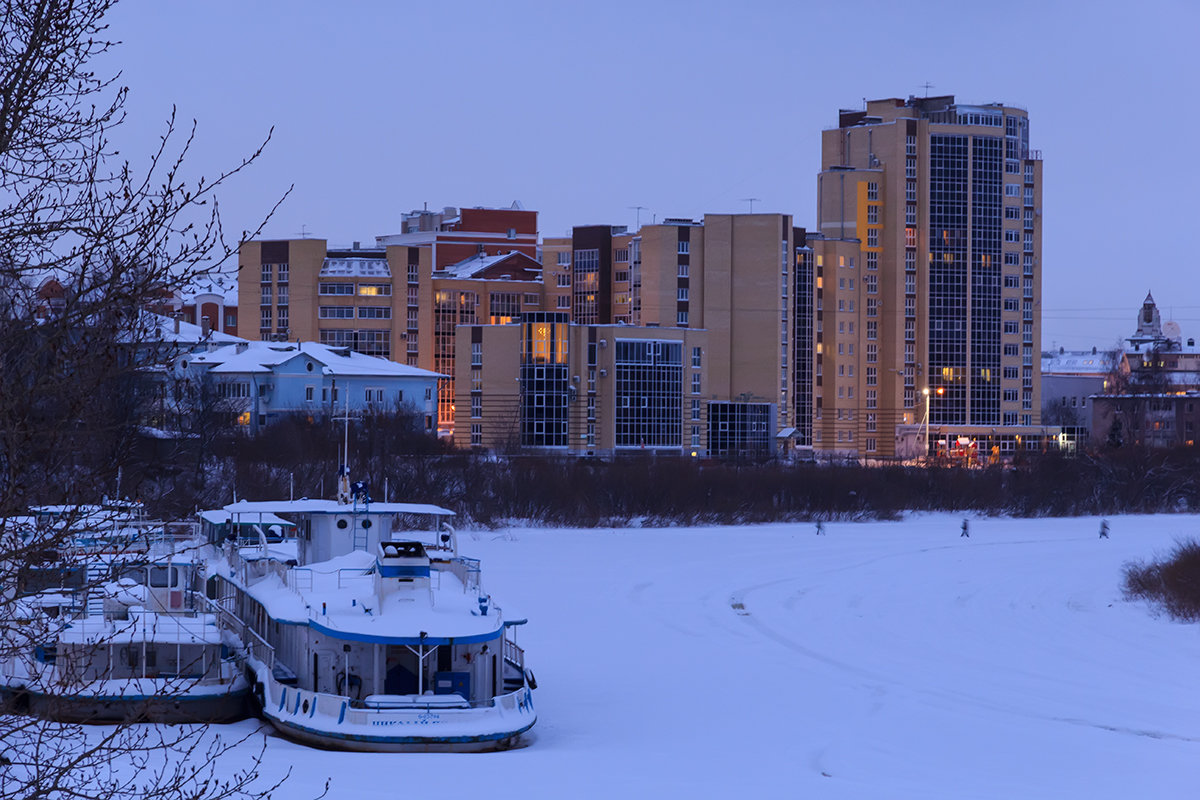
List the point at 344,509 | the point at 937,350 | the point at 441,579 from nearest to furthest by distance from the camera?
→ 1. the point at 441,579
2. the point at 344,509
3. the point at 937,350

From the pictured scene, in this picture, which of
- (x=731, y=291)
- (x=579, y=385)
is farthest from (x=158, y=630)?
(x=731, y=291)

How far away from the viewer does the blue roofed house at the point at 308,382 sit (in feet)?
269

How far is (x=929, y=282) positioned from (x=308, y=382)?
5123 centimetres

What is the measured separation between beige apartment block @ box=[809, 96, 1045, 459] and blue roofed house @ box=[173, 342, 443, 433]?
1493 inches

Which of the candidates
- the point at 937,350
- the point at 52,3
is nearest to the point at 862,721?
the point at 52,3

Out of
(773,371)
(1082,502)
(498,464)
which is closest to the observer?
(498,464)

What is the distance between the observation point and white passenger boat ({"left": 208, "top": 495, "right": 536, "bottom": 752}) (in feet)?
66.6

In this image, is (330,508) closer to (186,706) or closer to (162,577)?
(162,577)

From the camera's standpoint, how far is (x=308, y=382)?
8556 cm

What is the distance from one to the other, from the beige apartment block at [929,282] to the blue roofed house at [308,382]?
37934 mm

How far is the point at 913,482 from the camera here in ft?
251

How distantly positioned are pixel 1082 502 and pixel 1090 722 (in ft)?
184

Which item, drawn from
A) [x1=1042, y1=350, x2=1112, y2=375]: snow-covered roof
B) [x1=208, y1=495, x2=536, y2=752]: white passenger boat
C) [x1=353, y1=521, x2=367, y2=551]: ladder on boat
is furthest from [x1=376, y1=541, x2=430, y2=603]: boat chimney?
[x1=1042, y1=350, x2=1112, y2=375]: snow-covered roof

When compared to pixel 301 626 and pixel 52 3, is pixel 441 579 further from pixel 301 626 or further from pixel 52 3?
pixel 52 3
